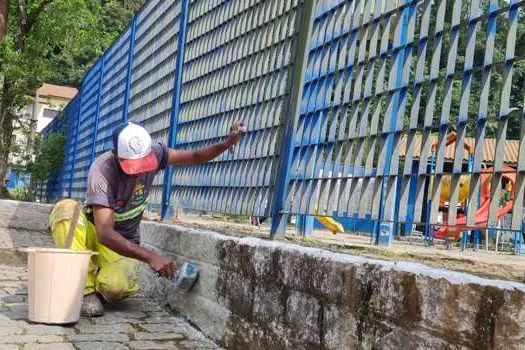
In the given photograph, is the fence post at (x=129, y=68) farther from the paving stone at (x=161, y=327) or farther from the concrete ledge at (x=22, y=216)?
the paving stone at (x=161, y=327)

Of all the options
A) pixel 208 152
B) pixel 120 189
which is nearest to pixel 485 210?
pixel 208 152

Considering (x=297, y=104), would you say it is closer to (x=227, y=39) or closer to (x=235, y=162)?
(x=235, y=162)

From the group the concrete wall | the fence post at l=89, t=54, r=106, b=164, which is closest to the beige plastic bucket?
the concrete wall

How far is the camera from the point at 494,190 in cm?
233

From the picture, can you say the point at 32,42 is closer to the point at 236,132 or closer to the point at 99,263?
the point at 99,263

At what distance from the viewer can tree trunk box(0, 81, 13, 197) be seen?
46.4ft

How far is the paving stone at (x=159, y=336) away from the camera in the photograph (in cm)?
386

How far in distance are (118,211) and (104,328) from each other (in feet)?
2.78

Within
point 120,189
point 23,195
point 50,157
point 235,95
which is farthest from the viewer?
point 23,195

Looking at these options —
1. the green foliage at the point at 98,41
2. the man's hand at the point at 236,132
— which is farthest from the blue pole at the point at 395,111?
the green foliage at the point at 98,41

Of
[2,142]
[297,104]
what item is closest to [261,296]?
[297,104]

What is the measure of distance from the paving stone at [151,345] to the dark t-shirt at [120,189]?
91cm

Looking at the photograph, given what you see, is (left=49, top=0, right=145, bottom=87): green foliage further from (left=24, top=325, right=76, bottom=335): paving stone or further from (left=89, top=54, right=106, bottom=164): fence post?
(left=24, top=325, right=76, bottom=335): paving stone

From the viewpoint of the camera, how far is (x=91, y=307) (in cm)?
436
